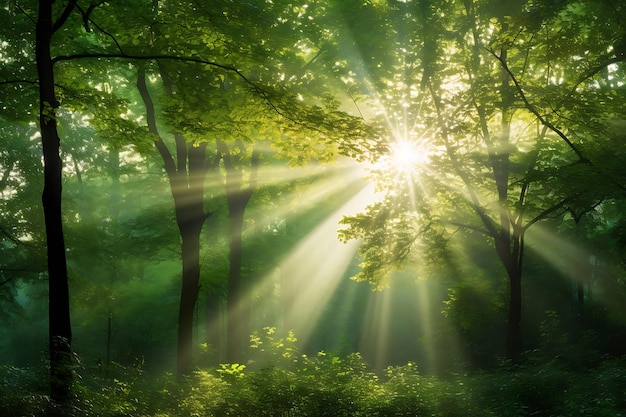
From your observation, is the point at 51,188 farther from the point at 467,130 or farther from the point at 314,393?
the point at 467,130

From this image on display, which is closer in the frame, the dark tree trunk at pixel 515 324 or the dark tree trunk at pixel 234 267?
the dark tree trunk at pixel 515 324

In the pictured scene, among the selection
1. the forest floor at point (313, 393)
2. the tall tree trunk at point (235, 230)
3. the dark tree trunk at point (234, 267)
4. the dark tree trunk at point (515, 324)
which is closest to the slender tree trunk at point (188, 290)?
the forest floor at point (313, 393)

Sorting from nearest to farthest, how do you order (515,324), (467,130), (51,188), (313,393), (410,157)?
(51,188) → (313,393) → (467,130) → (410,157) → (515,324)

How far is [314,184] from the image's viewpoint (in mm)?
21359

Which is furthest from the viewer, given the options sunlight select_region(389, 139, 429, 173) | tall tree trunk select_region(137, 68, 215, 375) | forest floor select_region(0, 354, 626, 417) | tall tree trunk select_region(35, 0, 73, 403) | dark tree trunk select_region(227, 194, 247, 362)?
dark tree trunk select_region(227, 194, 247, 362)

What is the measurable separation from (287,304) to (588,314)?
1531 centimetres

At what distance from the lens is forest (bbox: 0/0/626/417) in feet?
27.7

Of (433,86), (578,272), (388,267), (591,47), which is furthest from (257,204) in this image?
(578,272)

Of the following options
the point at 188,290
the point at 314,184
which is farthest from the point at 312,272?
the point at 188,290

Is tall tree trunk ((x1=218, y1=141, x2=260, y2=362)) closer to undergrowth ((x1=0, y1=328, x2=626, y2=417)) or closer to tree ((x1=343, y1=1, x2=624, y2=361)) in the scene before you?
tree ((x1=343, y1=1, x2=624, y2=361))

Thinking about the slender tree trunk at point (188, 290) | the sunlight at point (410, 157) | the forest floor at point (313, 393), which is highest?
the sunlight at point (410, 157)

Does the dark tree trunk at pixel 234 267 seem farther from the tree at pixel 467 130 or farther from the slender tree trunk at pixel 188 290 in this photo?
the slender tree trunk at pixel 188 290

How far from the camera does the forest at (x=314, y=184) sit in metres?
8.45

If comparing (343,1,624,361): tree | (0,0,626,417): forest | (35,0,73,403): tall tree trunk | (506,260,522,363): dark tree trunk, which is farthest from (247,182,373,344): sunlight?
(35,0,73,403): tall tree trunk
